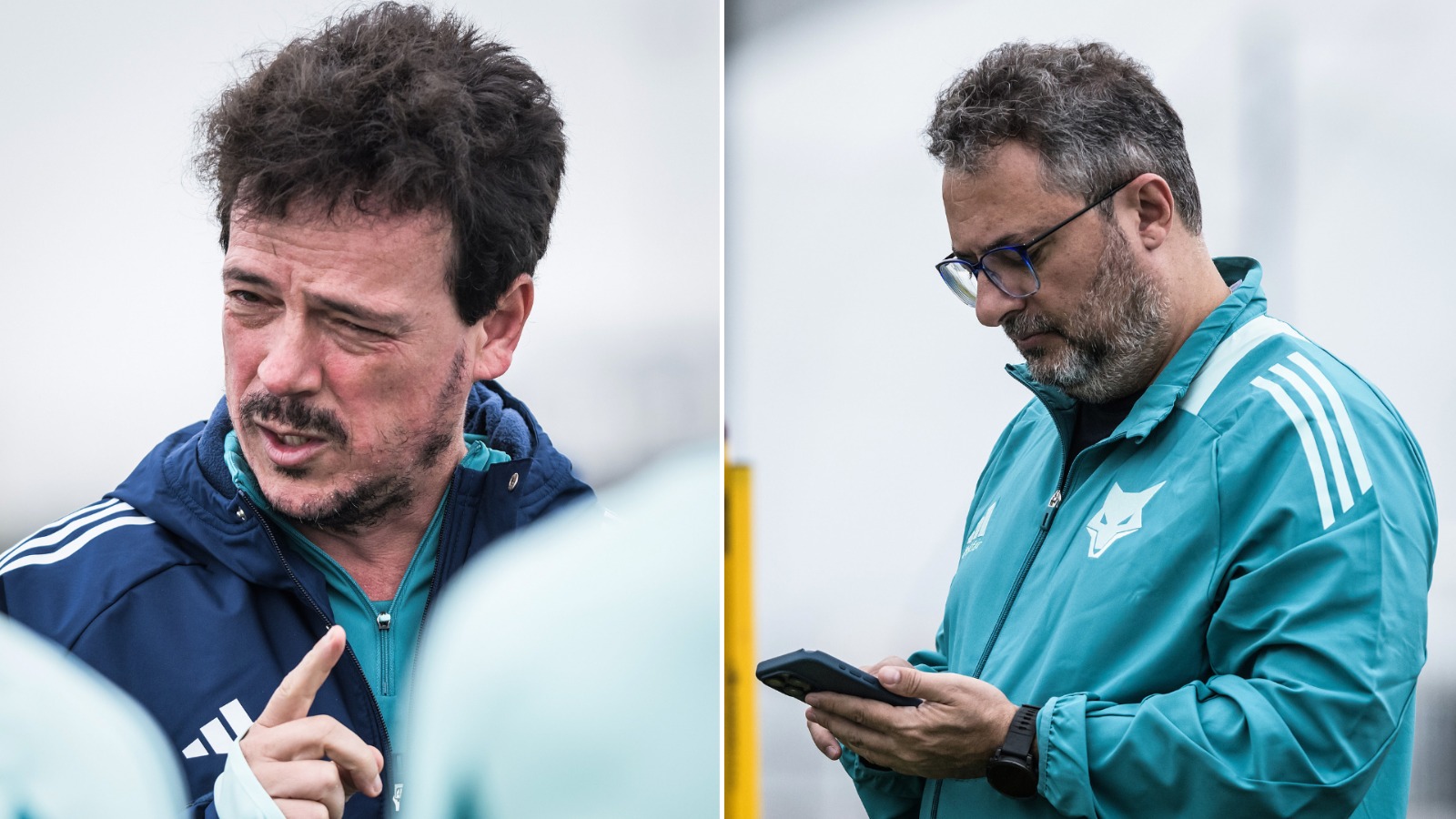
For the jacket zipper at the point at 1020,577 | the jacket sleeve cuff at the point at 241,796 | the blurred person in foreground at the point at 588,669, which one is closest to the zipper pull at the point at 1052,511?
the jacket zipper at the point at 1020,577

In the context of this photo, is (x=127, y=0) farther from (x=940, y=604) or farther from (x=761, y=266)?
(x=940, y=604)

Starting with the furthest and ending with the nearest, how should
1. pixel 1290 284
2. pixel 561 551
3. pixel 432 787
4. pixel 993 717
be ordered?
pixel 1290 284 < pixel 561 551 < pixel 432 787 < pixel 993 717

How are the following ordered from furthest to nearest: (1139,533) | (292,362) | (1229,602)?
(292,362) < (1139,533) < (1229,602)

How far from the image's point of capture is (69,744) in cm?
154

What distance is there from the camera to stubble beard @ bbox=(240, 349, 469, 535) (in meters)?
1.58

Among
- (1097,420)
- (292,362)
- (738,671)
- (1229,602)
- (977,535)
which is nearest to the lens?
(1229,602)

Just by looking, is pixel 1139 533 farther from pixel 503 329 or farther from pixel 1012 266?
pixel 503 329

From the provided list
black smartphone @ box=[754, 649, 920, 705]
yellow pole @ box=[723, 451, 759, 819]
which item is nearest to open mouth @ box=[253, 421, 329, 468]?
black smartphone @ box=[754, 649, 920, 705]

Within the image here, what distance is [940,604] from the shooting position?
2.32 m

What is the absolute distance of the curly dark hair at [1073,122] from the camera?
5.32 feet

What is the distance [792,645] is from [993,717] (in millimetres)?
885

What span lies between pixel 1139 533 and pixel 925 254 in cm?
101

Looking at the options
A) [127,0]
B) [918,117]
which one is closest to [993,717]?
[918,117]

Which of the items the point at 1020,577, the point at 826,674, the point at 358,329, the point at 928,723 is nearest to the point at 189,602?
the point at 358,329
